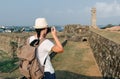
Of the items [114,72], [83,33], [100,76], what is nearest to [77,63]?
[100,76]

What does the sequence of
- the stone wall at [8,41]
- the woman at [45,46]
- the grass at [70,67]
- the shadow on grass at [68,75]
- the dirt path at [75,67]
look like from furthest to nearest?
1. the stone wall at [8,41]
2. the dirt path at [75,67]
3. the grass at [70,67]
4. the shadow on grass at [68,75]
5. the woman at [45,46]

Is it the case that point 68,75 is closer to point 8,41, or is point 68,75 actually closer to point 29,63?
point 29,63

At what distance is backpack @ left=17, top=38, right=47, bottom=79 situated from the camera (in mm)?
6082

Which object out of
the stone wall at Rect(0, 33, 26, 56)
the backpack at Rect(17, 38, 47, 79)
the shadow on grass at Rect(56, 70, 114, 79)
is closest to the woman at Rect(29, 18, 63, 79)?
the backpack at Rect(17, 38, 47, 79)

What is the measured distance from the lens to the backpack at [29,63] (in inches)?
239

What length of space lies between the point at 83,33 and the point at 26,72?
3665 cm

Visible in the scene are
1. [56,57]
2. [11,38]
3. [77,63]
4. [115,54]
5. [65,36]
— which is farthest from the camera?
[11,38]

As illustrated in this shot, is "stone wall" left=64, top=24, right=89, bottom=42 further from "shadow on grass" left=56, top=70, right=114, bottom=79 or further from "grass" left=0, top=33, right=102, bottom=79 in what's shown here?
"shadow on grass" left=56, top=70, right=114, bottom=79

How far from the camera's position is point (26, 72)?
610 cm

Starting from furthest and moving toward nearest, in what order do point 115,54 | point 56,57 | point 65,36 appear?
point 65,36, point 56,57, point 115,54

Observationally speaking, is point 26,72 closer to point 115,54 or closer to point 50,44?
point 50,44

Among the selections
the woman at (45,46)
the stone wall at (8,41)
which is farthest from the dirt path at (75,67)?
the stone wall at (8,41)

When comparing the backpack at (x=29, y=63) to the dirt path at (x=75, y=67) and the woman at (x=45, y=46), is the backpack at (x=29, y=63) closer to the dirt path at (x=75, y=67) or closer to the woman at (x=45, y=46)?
the woman at (x=45, y=46)

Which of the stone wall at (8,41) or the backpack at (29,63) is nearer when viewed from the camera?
the backpack at (29,63)
